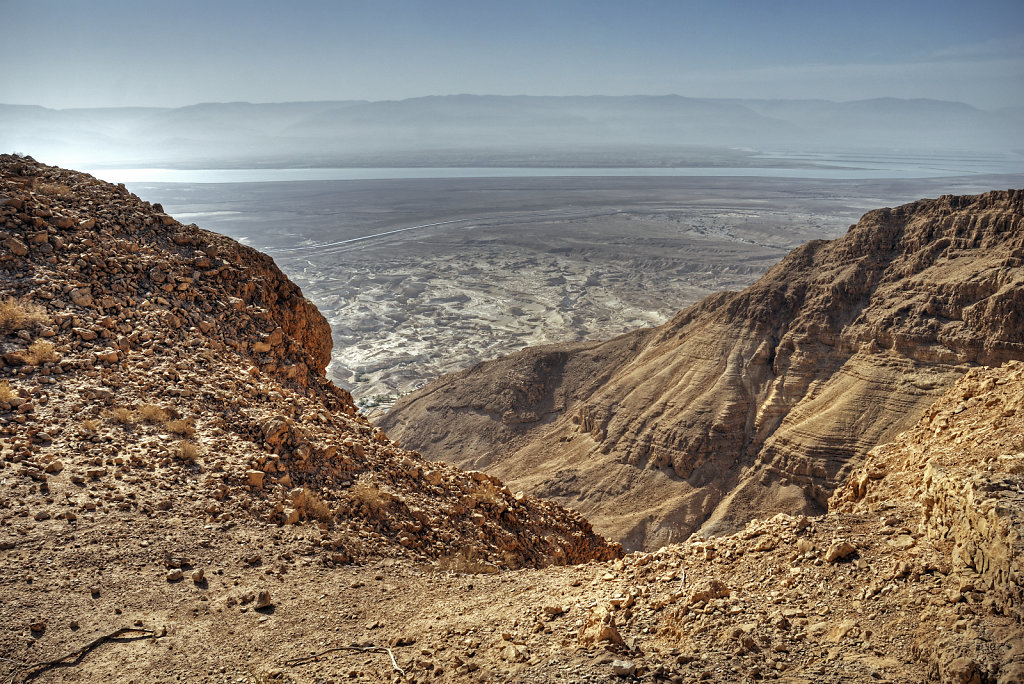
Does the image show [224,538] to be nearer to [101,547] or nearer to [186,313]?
[101,547]

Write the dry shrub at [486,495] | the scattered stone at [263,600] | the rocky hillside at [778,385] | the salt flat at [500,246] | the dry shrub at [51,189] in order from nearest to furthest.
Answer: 1. the scattered stone at [263,600]
2. the dry shrub at [486,495]
3. the dry shrub at [51,189]
4. the rocky hillside at [778,385]
5. the salt flat at [500,246]

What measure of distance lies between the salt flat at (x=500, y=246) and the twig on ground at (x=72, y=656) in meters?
34.1

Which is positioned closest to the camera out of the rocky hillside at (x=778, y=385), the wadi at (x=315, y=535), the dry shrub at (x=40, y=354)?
the wadi at (x=315, y=535)

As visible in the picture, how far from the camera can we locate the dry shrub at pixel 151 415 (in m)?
7.30

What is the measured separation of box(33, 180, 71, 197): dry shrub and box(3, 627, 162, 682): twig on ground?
7.98 m

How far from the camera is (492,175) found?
18838 cm

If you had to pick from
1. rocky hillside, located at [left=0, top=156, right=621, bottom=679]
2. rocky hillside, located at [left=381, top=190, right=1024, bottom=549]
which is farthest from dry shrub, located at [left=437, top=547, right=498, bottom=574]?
rocky hillside, located at [left=381, top=190, right=1024, bottom=549]

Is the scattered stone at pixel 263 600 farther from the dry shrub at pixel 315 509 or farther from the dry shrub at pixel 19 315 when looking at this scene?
the dry shrub at pixel 19 315

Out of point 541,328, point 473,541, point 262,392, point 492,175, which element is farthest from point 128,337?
point 492,175

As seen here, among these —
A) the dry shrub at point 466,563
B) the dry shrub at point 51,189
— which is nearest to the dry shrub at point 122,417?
the dry shrub at point 466,563

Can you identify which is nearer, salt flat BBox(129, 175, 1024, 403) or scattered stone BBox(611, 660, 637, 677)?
scattered stone BBox(611, 660, 637, 677)

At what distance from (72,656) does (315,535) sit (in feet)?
7.00

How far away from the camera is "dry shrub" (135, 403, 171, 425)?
23.9ft

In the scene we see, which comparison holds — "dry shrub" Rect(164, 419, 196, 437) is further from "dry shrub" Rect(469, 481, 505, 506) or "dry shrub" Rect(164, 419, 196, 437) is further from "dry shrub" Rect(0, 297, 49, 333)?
"dry shrub" Rect(469, 481, 505, 506)
